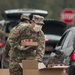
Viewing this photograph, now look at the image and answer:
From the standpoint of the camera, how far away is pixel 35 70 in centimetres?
1251

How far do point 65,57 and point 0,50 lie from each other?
629 cm

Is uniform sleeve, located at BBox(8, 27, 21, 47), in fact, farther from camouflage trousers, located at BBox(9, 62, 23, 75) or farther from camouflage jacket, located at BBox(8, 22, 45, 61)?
camouflage trousers, located at BBox(9, 62, 23, 75)

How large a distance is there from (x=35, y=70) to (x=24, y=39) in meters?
1.45

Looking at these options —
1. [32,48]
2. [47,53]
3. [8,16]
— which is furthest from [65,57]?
[8,16]

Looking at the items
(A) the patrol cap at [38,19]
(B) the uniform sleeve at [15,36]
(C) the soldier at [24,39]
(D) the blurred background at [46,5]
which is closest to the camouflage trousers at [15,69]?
(C) the soldier at [24,39]

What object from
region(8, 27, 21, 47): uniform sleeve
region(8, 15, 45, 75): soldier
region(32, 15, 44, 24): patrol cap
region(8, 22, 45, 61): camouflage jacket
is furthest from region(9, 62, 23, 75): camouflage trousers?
region(32, 15, 44, 24): patrol cap

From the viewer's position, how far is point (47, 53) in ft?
65.5

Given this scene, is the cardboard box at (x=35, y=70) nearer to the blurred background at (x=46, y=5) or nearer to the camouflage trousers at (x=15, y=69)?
the camouflage trousers at (x=15, y=69)

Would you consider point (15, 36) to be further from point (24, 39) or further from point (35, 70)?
point (35, 70)

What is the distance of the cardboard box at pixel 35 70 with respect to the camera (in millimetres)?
12391

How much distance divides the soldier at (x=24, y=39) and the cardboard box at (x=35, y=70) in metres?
1.09

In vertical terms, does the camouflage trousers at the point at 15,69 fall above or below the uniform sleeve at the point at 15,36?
below

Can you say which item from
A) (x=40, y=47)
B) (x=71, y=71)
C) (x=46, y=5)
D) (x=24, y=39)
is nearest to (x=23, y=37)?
(x=24, y=39)

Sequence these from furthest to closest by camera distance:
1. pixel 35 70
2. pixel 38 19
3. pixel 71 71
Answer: pixel 38 19, pixel 71 71, pixel 35 70
